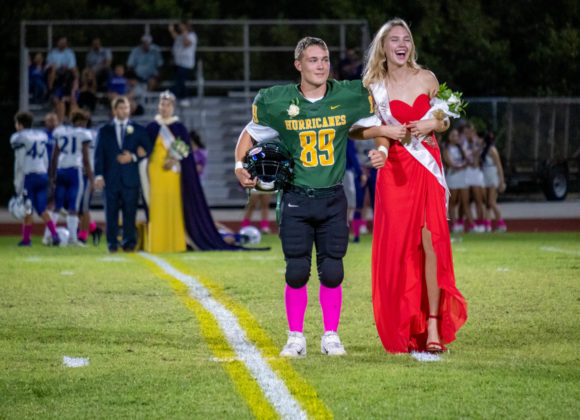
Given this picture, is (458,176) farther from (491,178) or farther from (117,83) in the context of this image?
(117,83)

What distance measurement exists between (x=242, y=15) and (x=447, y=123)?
37.2 metres

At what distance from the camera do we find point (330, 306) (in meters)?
6.91

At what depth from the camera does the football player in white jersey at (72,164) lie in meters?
17.5

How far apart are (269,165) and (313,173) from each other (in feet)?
1.06

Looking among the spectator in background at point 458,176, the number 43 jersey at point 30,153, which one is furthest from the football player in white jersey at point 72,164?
the spectator in background at point 458,176

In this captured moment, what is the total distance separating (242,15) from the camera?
43.7m

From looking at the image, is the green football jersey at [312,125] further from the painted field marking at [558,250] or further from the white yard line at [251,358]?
the painted field marking at [558,250]

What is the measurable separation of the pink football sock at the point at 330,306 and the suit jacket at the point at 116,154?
887cm

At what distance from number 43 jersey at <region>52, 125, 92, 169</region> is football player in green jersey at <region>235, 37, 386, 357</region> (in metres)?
11.0

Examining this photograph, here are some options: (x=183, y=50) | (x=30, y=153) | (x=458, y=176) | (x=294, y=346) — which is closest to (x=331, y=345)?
(x=294, y=346)

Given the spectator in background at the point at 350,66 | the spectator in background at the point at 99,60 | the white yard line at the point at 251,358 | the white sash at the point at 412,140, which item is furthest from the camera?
the spectator in background at the point at 99,60

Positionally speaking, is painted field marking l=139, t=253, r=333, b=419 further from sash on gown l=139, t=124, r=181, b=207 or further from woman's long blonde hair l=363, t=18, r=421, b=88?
sash on gown l=139, t=124, r=181, b=207

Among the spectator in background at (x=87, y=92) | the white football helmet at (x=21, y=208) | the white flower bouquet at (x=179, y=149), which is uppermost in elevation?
the spectator in background at (x=87, y=92)

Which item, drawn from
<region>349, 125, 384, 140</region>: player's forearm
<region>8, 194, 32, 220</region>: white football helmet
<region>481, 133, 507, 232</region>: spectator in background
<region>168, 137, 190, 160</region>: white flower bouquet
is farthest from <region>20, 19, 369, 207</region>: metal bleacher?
<region>349, 125, 384, 140</region>: player's forearm
